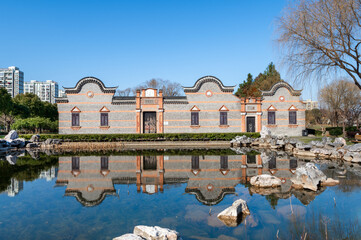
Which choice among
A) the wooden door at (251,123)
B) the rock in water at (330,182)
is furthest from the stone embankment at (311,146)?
Result: the rock in water at (330,182)

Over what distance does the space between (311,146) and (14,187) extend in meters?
14.6

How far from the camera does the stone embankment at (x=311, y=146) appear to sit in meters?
11.8

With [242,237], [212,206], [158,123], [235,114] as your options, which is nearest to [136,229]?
[242,237]

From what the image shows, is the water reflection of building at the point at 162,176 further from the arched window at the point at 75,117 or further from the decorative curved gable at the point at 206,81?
the decorative curved gable at the point at 206,81

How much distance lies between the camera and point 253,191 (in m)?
6.87

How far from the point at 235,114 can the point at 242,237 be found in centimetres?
2070

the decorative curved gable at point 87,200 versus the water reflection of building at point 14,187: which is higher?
the water reflection of building at point 14,187

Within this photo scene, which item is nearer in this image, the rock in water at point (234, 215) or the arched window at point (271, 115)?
the rock in water at point (234, 215)

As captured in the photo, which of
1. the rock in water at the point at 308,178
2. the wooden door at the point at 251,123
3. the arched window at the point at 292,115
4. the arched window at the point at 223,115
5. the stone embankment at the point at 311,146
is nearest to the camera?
the rock in water at the point at 308,178

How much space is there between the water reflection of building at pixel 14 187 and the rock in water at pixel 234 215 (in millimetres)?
5807

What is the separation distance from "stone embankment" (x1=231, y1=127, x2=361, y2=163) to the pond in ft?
7.04

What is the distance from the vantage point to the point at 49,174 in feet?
30.6

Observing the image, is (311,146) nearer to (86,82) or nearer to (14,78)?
(86,82)

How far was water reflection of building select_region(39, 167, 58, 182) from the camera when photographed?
29.0 feet
